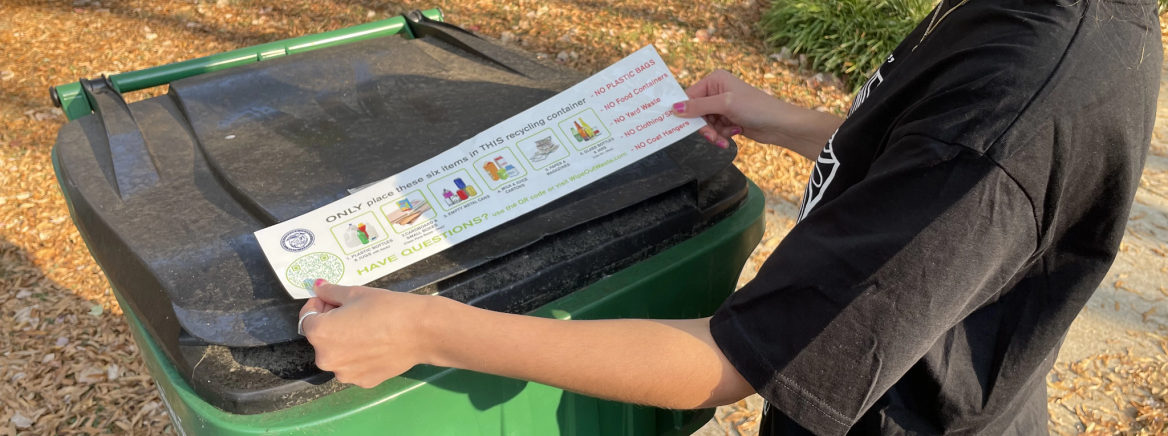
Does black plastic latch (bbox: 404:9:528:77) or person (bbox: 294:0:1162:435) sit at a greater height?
black plastic latch (bbox: 404:9:528:77)

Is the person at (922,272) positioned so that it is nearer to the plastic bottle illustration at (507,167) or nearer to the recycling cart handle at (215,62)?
the plastic bottle illustration at (507,167)

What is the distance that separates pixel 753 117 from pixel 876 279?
0.73m

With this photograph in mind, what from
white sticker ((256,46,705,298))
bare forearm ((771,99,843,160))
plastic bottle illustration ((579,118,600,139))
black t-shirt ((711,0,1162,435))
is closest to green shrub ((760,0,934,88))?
bare forearm ((771,99,843,160))

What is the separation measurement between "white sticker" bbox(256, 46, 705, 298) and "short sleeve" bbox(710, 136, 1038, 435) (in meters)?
0.47

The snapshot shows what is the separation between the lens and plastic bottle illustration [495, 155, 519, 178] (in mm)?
1244

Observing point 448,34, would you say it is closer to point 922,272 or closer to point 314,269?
point 314,269

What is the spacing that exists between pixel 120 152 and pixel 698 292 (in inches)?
41.8

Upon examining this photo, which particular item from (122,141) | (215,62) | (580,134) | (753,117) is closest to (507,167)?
(580,134)

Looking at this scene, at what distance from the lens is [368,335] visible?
91cm

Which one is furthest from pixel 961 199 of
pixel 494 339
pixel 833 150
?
pixel 494 339

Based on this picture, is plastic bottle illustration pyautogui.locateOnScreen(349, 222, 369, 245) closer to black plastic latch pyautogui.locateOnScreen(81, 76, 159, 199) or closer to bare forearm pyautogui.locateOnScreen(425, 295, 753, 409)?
bare forearm pyautogui.locateOnScreen(425, 295, 753, 409)

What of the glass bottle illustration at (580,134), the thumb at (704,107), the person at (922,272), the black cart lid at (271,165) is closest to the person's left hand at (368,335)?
the person at (922,272)

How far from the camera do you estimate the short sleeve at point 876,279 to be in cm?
71

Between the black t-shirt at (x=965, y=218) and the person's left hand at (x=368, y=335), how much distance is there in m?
0.37
